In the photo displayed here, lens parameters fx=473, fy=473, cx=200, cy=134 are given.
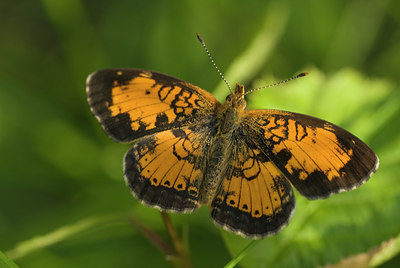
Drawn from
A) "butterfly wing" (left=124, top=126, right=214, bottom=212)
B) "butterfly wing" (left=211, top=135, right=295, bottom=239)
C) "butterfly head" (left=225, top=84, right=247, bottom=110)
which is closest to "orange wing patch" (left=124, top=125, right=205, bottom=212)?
"butterfly wing" (left=124, top=126, right=214, bottom=212)

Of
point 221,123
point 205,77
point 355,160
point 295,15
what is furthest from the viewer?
point 295,15

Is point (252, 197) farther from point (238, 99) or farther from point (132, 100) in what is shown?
point (132, 100)

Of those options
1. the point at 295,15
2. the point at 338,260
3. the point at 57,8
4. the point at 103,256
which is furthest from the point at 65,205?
the point at 295,15

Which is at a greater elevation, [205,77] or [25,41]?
[25,41]

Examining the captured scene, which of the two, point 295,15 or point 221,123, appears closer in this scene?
point 221,123

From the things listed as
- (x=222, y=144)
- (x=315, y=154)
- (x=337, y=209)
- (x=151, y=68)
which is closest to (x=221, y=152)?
(x=222, y=144)

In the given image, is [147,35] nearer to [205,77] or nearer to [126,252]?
[205,77]
